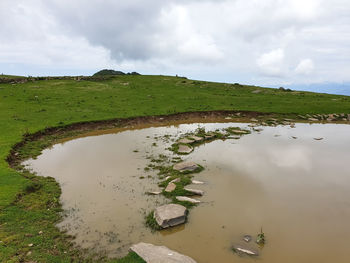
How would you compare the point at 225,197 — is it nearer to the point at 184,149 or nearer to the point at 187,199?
the point at 187,199

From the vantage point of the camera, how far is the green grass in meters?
9.70

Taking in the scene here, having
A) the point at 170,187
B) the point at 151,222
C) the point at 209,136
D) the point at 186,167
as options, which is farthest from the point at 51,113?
the point at 151,222

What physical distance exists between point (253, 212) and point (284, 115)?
29633 millimetres

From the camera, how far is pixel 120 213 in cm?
1179

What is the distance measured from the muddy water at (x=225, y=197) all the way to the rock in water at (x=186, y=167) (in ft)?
3.06

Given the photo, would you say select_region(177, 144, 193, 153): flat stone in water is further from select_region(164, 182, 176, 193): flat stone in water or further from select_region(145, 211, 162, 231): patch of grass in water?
select_region(145, 211, 162, 231): patch of grass in water

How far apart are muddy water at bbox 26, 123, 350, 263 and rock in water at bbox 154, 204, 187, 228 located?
37cm

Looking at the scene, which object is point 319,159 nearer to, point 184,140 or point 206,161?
point 206,161

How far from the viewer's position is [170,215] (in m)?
10.9

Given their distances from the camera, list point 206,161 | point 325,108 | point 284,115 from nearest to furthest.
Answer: point 206,161, point 284,115, point 325,108

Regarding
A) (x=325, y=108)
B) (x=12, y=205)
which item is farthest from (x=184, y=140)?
(x=325, y=108)

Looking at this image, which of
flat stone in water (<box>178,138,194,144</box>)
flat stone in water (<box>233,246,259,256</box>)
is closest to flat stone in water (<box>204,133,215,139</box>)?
flat stone in water (<box>178,138,194,144</box>)

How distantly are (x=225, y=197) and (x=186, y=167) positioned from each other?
454 cm

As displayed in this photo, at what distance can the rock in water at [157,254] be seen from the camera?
8.08 metres
